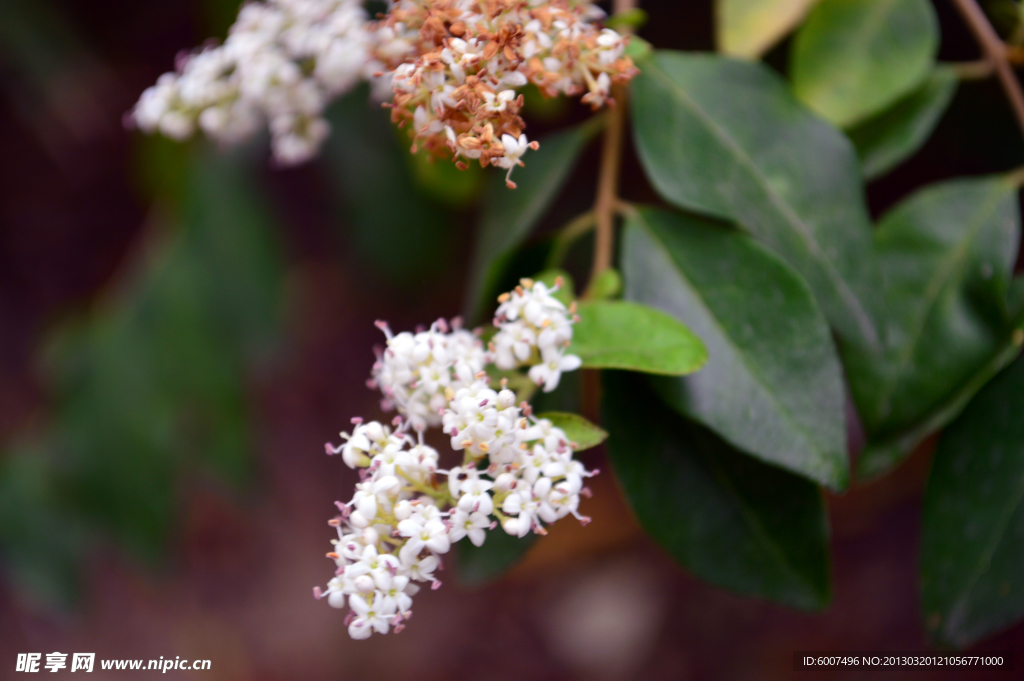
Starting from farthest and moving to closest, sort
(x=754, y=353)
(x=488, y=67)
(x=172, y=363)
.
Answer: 1. (x=172, y=363)
2. (x=754, y=353)
3. (x=488, y=67)

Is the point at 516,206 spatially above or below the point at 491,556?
above

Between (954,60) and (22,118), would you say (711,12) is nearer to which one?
(954,60)

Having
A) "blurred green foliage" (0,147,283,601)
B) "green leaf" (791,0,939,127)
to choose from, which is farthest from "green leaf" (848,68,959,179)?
"blurred green foliage" (0,147,283,601)

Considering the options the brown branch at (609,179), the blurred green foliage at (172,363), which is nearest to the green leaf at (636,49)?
the brown branch at (609,179)

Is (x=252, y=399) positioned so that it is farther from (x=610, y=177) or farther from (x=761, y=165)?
(x=761, y=165)

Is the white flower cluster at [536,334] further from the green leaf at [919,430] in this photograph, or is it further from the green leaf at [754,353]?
the green leaf at [919,430]

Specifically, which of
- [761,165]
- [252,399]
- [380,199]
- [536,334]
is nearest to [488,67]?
[536,334]
